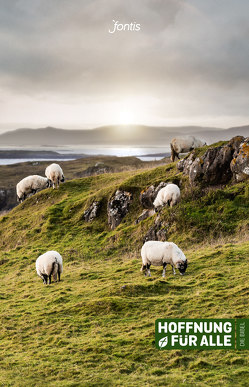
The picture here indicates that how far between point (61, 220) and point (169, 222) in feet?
37.6

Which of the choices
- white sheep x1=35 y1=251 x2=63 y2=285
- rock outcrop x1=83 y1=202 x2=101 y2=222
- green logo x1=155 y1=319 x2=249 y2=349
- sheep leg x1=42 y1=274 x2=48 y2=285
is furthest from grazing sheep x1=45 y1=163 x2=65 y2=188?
green logo x1=155 y1=319 x2=249 y2=349

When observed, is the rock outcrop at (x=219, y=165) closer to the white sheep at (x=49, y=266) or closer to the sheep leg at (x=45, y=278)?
the white sheep at (x=49, y=266)

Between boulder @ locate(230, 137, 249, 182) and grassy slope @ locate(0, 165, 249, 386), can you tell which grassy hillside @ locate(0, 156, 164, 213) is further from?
grassy slope @ locate(0, 165, 249, 386)

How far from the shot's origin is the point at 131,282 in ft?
46.6

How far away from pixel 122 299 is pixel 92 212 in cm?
1656

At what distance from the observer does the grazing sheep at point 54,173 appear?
35562mm

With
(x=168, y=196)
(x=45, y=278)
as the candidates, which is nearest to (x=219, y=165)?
(x=168, y=196)

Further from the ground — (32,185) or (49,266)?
(32,185)

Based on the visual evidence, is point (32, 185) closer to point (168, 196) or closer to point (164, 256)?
point (168, 196)

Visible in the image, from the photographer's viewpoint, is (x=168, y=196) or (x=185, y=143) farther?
(x=185, y=143)

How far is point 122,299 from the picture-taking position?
12.2 metres

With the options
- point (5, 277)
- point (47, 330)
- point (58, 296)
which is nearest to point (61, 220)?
point (5, 277)

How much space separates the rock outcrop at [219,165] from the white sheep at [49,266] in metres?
11.5

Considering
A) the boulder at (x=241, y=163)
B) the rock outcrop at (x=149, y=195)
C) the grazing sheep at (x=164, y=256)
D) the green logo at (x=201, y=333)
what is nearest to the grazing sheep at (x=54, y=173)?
the rock outcrop at (x=149, y=195)
